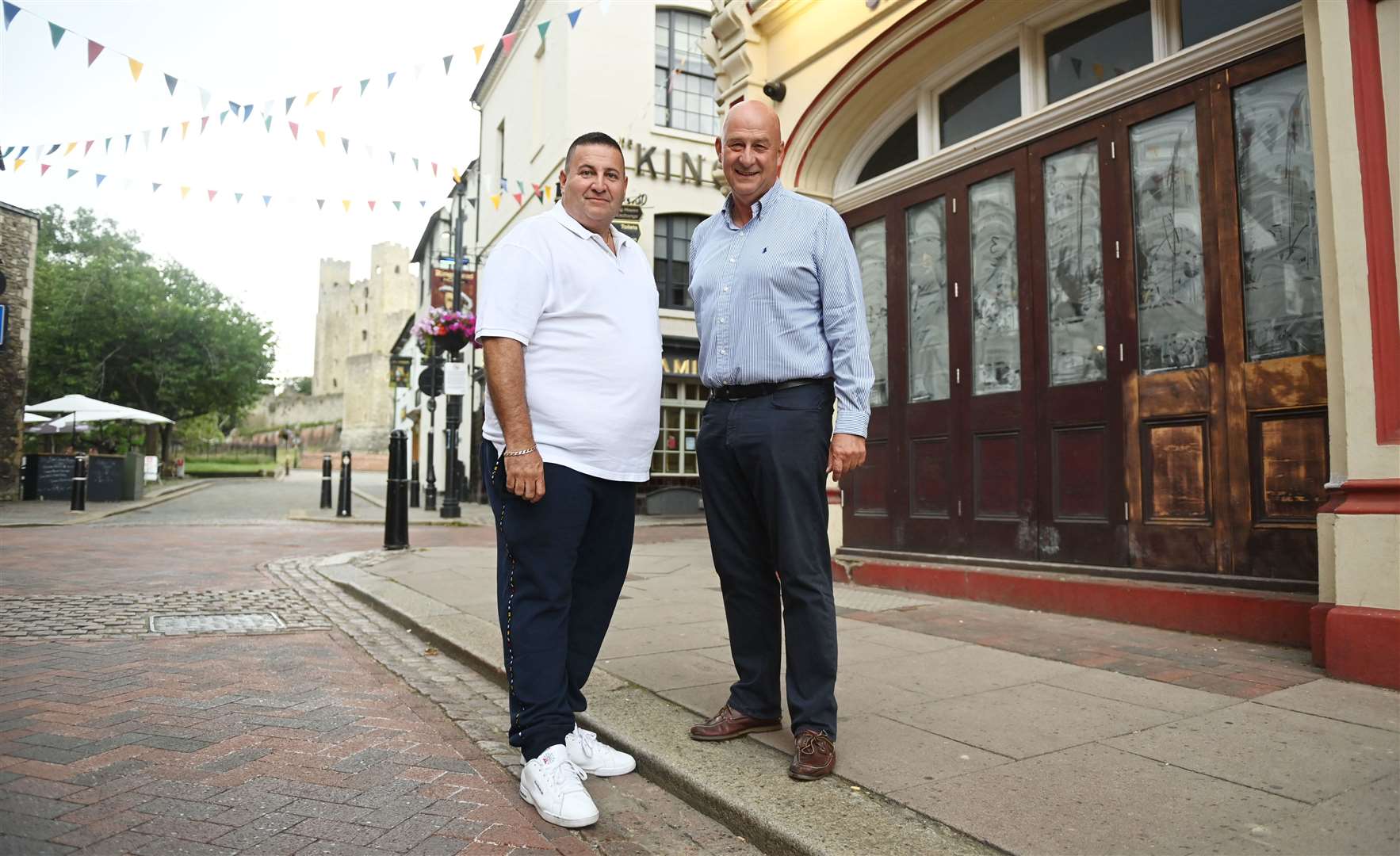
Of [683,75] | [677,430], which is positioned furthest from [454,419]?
[683,75]

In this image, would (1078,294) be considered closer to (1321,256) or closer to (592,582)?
(1321,256)

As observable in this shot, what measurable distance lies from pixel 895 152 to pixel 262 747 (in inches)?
223

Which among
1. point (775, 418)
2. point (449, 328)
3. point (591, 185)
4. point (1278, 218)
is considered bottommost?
point (775, 418)

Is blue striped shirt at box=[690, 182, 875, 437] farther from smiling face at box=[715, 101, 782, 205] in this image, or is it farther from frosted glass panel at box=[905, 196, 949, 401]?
frosted glass panel at box=[905, 196, 949, 401]

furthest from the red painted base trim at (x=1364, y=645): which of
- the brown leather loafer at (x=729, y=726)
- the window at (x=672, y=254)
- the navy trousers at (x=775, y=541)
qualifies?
the window at (x=672, y=254)

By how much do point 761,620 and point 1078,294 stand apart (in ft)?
10.9

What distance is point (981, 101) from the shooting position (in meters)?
5.90

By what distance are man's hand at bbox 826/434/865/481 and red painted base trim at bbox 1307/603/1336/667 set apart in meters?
2.19

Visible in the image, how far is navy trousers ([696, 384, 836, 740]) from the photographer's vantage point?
2588mm

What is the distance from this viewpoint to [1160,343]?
4613 millimetres

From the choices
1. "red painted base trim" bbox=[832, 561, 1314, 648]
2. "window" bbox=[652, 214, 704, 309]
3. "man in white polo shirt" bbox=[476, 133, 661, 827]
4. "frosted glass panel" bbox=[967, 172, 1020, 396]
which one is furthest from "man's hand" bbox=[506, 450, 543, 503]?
"window" bbox=[652, 214, 704, 309]

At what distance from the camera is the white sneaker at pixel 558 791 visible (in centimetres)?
228

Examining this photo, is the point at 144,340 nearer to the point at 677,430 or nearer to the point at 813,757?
the point at 677,430

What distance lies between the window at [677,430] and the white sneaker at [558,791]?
15583mm
